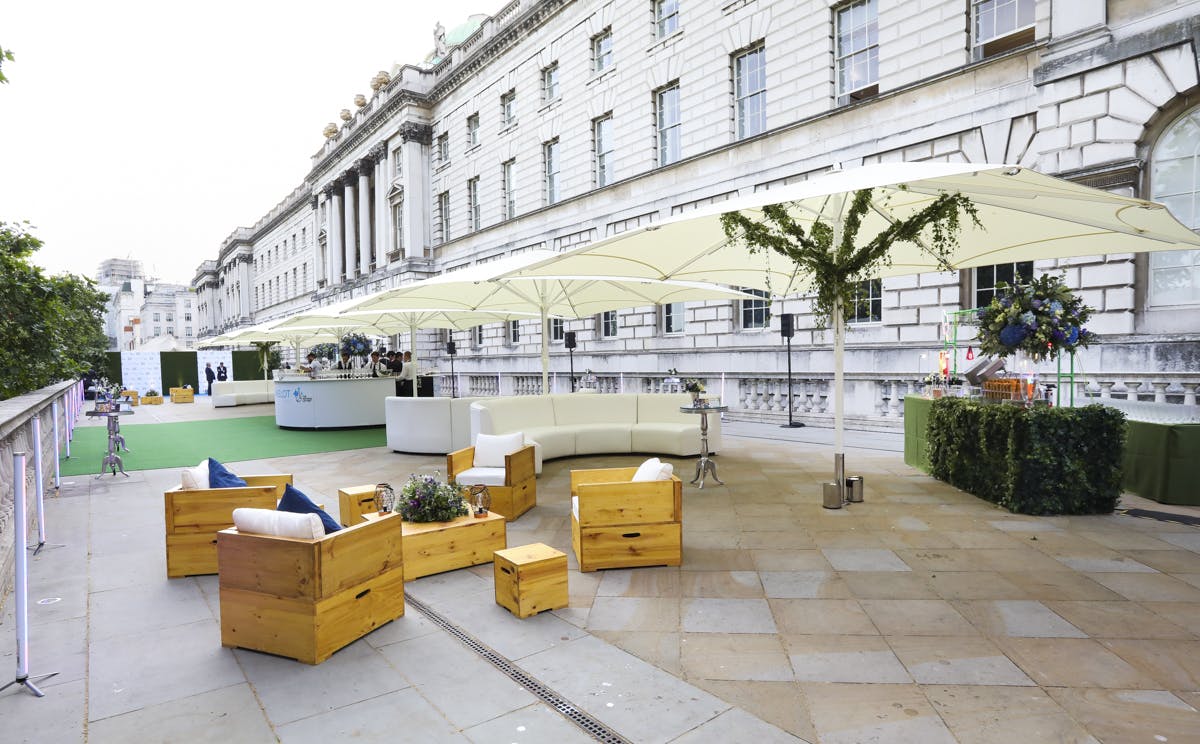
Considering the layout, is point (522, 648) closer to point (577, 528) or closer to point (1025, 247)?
point (577, 528)

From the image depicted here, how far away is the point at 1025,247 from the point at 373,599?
8297 mm

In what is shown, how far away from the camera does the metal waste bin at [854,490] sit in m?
7.07

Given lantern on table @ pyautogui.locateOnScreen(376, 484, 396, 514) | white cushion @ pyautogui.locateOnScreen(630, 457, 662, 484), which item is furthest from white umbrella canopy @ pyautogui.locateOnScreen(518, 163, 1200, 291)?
lantern on table @ pyautogui.locateOnScreen(376, 484, 396, 514)

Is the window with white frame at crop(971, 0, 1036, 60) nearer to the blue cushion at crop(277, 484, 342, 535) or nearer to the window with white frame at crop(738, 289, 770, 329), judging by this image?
the window with white frame at crop(738, 289, 770, 329)

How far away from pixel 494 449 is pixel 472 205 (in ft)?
82.2

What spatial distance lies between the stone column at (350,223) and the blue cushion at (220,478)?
39.2m

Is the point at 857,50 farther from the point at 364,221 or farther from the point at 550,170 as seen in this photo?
the point at 364,221

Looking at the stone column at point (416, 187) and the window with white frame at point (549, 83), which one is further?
the stone column at point (416, 187)

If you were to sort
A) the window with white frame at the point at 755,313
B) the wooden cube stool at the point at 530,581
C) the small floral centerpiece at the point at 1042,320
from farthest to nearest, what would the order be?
1. the window with white frame at the point at 755,313
2. the small floral centerpiece at the point at 1042,320
3. the wooden cube stool at the point at 530,581

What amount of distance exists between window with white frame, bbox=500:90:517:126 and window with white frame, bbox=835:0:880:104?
15.0m

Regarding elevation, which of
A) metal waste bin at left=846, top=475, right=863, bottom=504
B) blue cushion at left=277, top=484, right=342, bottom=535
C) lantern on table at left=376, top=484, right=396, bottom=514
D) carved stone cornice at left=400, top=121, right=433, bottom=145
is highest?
carved stone cornice at left=400, top=121, right=433, bottom=145

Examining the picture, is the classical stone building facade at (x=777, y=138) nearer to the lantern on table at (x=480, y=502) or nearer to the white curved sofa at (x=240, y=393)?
the lantern on table at (x=480, y=502)

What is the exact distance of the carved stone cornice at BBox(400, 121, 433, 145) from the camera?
32250mm

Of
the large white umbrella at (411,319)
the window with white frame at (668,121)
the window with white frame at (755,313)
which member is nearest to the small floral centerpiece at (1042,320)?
the large white umbrella at (411,319)
